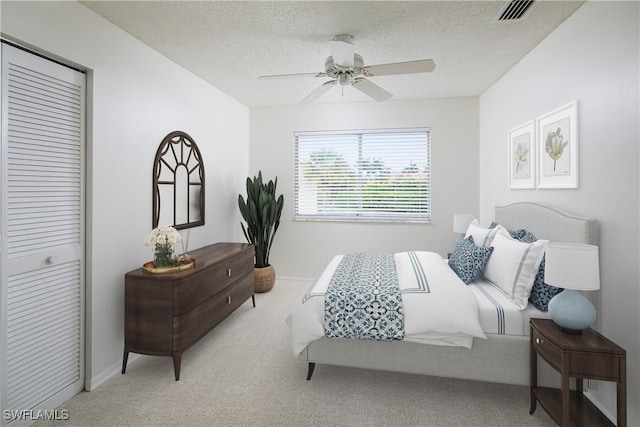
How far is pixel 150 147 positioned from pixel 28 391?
189 cm

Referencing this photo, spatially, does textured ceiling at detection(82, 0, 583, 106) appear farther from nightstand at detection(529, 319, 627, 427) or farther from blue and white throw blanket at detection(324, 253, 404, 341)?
nightstand at detection(529, 319, 627, 427)

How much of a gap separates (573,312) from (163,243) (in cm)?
267

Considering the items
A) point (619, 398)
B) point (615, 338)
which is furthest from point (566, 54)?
point (619, 398)

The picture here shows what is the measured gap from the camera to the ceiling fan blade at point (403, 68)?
2.39 m

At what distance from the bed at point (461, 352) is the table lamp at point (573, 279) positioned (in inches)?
13.7

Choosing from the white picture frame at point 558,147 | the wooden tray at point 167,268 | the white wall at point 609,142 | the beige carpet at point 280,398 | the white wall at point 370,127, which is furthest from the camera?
the white wall at point 370,127

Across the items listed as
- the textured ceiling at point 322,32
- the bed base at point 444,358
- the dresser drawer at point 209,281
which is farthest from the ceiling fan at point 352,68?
the bed base at point 444,358

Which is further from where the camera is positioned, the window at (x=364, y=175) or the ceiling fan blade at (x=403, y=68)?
the window at (x=364, y=175)

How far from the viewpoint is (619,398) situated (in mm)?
1617

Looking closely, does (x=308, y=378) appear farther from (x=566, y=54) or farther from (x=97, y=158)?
(x=566, y=54)

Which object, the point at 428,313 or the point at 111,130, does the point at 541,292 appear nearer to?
the point at 428,313

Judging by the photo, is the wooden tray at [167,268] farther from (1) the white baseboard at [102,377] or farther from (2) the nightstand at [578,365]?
(2) the nightstand at [578,365]

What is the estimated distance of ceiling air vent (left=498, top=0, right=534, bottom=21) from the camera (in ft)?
7.18

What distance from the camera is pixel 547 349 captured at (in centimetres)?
185
